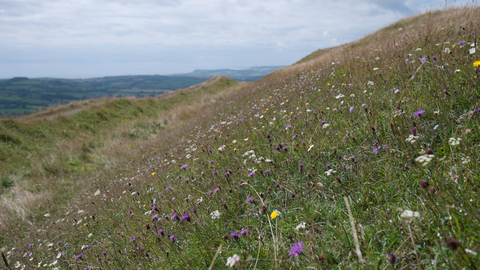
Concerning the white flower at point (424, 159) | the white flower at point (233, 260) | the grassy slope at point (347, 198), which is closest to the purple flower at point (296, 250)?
the grassy slope at point (347, 198)

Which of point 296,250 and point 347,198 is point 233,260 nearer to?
point 296,250

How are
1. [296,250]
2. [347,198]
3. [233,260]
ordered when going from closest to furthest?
[233,260]
[296,250]
[347,198]

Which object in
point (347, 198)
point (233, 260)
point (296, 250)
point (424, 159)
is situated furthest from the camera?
point (347, 198)

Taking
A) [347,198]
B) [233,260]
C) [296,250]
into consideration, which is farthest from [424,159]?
[233,260]

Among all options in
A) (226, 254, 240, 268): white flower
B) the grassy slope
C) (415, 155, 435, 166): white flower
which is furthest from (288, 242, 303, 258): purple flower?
(415, 155, 435, 166): white flower

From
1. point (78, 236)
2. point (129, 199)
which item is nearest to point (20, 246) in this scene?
point (78, 236)

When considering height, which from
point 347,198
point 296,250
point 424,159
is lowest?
point 296,250

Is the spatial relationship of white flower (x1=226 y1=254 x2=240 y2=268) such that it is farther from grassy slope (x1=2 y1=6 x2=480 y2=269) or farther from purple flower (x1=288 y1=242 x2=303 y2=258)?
purple flower (x1=288 y1=242 x2=303 y2=258)

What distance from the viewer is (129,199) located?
4.46m

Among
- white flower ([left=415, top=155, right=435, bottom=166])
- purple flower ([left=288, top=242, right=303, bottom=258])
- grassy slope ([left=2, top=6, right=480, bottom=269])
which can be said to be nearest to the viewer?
white flower ([left=415, top=155, right=435, bottom=166])

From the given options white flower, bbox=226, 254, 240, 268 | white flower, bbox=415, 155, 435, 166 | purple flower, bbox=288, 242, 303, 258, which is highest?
white flower, bbox=415, 155, 435, 166

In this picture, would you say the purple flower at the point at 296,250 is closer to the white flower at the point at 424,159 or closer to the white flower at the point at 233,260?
the white flower at the point at 233,260

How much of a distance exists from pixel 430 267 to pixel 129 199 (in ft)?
Answer: 14.6

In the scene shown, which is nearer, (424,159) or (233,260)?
(424,159)
